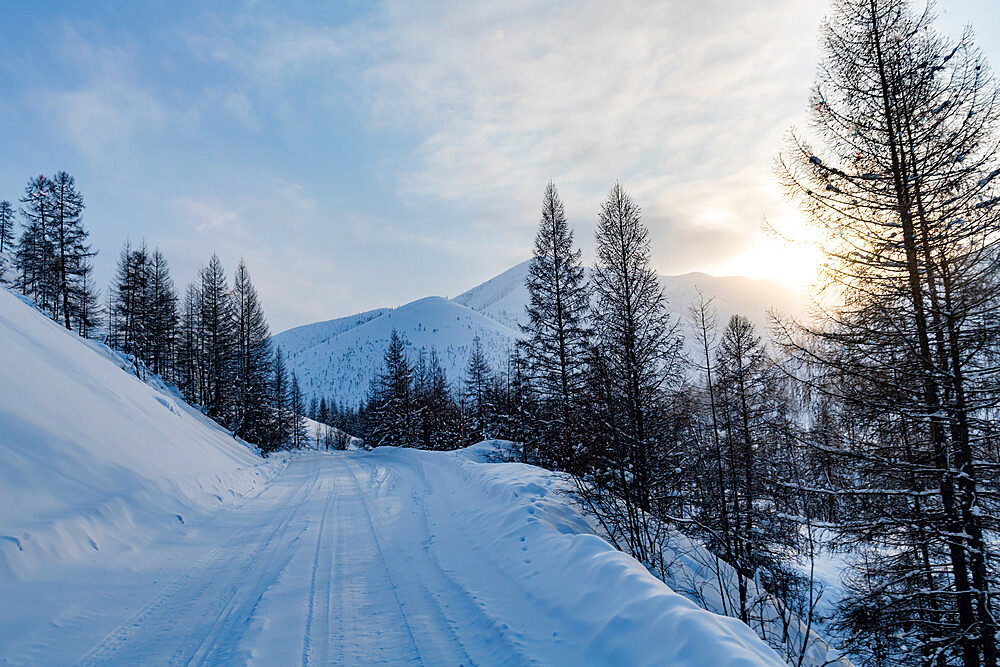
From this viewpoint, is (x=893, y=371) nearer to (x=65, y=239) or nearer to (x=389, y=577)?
(x=389, y=577)

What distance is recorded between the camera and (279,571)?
6059 millimetres

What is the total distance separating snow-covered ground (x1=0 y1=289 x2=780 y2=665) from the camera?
392cm

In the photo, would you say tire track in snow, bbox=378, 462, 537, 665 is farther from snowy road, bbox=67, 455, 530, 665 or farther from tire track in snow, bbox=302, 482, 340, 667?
tire track in snow, bbox=302, 482, 340, 667

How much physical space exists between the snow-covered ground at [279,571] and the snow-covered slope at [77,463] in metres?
0.04

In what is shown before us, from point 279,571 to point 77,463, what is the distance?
470 centimetres

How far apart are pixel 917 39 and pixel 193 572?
13619 mm

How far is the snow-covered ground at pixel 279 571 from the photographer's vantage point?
392 cm

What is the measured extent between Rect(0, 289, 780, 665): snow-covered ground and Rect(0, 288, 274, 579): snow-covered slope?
0.13 feet

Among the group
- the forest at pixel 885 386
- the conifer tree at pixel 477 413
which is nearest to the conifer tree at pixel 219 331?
the conifer tree at pixel 477 413

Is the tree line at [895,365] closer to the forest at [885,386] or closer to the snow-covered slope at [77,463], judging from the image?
the forest at [885,386]

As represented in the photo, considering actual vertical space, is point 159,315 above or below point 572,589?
above

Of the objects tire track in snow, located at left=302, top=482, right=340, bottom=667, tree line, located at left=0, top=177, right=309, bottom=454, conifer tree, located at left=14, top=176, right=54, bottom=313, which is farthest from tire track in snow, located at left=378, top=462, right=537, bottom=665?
conifer tree, located at left=14, top=176, right=54, bottom=313

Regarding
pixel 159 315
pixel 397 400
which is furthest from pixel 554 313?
pixel 159 315

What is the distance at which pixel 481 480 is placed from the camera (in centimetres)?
1118
